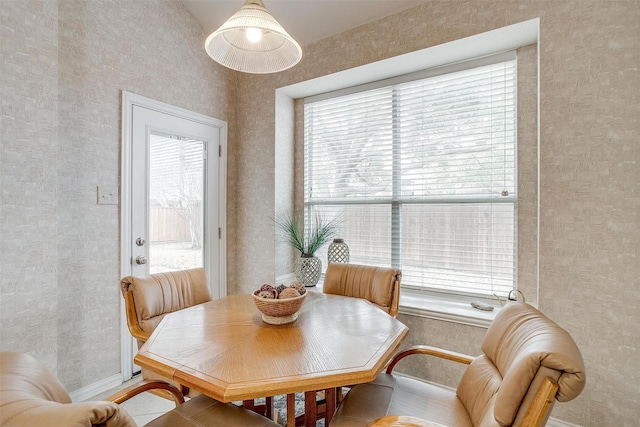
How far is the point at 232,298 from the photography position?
2.07 m

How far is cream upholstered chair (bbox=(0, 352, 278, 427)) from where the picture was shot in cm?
65

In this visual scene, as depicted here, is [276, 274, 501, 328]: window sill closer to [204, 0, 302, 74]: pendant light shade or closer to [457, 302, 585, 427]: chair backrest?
[457, 302, 585, 427]: chair backrest

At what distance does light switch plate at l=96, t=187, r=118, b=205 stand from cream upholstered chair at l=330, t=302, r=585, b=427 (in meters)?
2.07

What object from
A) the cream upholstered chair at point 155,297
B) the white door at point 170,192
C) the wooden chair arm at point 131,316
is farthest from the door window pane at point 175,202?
the wooden chair arm at point 131,316

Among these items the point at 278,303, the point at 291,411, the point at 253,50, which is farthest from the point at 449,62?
the point at 291,411

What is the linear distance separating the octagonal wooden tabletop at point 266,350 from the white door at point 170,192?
108 centimetres

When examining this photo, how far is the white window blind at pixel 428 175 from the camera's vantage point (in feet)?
8.02

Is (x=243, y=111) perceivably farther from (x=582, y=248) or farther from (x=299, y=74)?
(x=582, y=248)

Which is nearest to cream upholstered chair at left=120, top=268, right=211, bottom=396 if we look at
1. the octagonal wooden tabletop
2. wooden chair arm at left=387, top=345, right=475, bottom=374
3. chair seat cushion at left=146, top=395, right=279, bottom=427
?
the octagonal wooden tabletop

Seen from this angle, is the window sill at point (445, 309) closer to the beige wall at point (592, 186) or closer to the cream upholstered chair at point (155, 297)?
the beige wall at point (592, 186)

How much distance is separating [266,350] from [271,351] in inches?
0.9

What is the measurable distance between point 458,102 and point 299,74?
1.39 meters

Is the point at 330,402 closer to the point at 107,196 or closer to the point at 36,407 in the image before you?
the point at 36,407

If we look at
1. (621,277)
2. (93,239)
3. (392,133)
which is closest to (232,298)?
(93,239)
